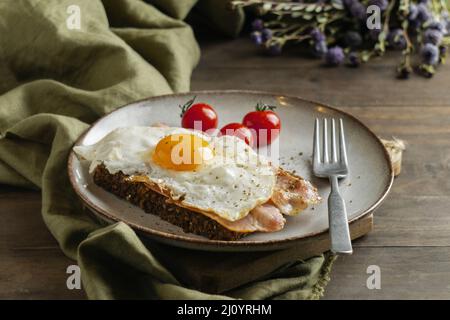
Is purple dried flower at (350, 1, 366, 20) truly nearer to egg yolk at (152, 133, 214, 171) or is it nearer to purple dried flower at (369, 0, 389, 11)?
purple dried flower at (369, 0, 389, 11)

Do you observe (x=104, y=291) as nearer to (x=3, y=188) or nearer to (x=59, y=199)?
(x=59, y=199)

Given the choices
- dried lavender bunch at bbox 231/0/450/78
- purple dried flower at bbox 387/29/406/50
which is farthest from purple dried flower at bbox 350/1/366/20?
purple dried flower at bbox 387/29/406/50

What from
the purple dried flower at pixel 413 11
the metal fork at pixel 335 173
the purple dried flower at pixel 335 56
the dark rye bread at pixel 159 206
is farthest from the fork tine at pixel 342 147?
the purple dried flower at pixel 413 11

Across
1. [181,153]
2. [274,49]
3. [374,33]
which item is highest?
[181,153]

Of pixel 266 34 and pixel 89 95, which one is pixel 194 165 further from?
pixel 266 34

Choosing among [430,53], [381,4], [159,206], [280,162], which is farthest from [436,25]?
[159,206]

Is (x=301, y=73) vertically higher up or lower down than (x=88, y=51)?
lower down

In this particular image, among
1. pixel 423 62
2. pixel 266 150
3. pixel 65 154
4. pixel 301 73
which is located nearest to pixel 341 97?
pixel 301 73
